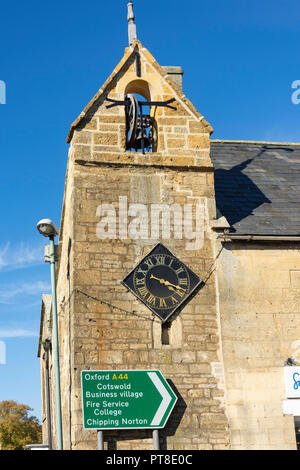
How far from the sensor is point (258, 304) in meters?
12.5

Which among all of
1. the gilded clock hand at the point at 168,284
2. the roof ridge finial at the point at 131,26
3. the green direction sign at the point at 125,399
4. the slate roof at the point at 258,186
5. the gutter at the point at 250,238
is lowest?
the green direction sign at the point at 125,399

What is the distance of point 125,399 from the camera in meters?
11.3

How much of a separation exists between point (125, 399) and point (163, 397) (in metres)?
0.67

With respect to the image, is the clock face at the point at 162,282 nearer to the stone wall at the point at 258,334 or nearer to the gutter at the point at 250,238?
the stone wall at the point at 258,334

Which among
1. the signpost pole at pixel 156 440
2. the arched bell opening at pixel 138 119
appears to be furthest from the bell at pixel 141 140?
the signpost pole at pixel 156 440

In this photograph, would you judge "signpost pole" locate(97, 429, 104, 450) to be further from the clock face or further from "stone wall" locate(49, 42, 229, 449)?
the clock face

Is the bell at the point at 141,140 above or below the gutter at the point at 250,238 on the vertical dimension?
above

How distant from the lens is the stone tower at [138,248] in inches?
457

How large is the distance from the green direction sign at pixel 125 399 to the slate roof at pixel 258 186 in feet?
11.4

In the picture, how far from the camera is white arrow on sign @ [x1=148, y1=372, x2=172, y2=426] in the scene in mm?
11336

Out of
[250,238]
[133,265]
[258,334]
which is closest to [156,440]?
[258,334]

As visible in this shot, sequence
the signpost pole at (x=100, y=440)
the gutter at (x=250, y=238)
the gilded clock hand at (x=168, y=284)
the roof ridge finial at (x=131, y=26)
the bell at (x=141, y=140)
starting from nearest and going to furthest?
the signpost pole at (x=100, y=440) < the gilded clock hand at (x=168, y=284) < the gutter at (x=250, y=238) < the bell at (x=141, y=140) < the roof ridge finial at (x=131, y=26)
